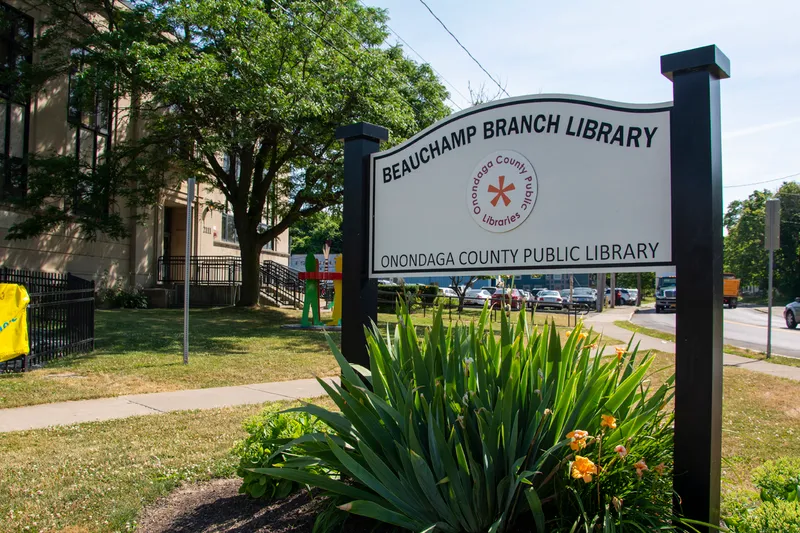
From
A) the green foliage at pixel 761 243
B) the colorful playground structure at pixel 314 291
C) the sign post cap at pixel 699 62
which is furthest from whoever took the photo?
the green foliage at pixel 761 243

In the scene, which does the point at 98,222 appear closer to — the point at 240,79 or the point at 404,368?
the point at 240,79

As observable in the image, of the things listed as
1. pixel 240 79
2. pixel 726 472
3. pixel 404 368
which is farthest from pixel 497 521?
pixel 240 79

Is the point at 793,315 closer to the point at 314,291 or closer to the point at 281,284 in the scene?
the point at 314,291

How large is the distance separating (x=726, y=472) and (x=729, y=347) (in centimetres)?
1201

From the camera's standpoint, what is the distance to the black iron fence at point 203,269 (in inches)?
1033

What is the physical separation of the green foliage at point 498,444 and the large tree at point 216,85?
12761 mm

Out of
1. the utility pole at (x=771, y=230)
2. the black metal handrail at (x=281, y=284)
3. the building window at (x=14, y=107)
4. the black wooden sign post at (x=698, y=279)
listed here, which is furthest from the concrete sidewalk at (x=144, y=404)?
the black metal handrail at (x=281, y=284)

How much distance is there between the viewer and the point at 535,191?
11.9ft

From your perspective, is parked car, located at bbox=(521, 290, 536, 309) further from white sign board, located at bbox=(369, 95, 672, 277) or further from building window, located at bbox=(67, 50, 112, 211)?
Result: building window, located at bbox=(67, 50, 112, 211)

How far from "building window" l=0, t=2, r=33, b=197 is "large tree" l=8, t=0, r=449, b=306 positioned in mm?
467

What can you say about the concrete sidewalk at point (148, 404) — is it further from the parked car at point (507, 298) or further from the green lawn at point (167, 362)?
the parked car at point (507, 298)

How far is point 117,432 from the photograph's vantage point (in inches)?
232

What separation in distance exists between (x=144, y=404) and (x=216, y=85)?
33.2ft

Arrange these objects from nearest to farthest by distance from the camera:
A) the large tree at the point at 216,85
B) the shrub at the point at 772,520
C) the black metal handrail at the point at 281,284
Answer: the shrub at the point at 772,520 < the large tree at the point at 216,85 < the black metal handrail at the point at 281,284
